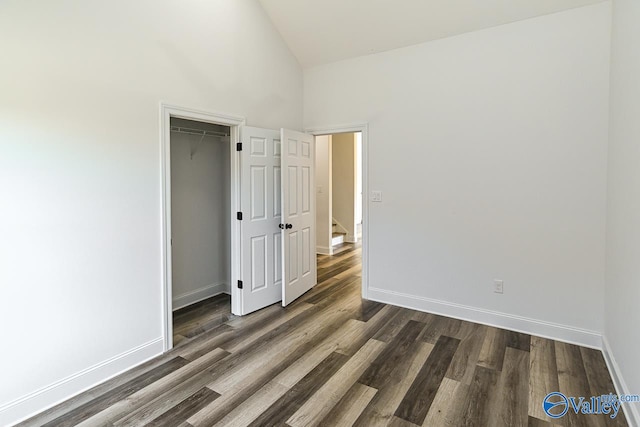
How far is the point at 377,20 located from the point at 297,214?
7.51 ft

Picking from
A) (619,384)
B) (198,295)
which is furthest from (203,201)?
(619,384)

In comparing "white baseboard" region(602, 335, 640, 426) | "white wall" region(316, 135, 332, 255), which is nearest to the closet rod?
"white wall" region(316, 135, 332, 255)

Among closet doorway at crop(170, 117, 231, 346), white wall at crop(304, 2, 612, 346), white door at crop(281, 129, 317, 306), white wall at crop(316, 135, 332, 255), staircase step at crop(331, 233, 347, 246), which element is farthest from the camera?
staircase step at crop(331, 233, 347, 246)

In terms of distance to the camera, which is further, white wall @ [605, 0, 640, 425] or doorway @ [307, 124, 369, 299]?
doorway @ [307, 124, 369, 299]

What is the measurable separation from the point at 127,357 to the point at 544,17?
179 inches

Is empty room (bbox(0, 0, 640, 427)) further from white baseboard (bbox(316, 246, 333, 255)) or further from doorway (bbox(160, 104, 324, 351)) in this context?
white baseboard (bbox(316, 246, 333, 255))

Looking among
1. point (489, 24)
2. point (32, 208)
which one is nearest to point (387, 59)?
point (489, 24)

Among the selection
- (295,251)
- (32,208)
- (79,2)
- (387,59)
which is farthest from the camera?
(295,251)

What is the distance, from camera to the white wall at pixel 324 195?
21.2 feet

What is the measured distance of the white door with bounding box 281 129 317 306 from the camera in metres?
3.79

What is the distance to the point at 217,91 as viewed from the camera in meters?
3.23

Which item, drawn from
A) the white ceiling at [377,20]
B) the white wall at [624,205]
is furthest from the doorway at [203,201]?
the white wall at [624,205]

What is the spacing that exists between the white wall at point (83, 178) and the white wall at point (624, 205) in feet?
10.8

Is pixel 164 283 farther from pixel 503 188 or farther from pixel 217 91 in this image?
pixel 503 188
